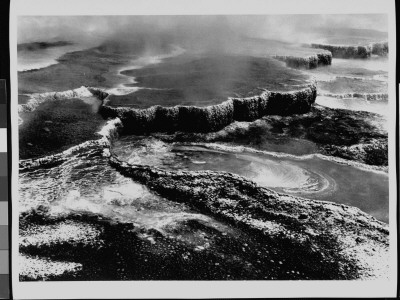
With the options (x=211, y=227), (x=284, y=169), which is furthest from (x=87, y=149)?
(x=284, y=169)

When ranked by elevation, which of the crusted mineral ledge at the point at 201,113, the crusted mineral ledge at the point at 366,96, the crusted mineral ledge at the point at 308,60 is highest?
the crusted mineral ledge at the point at 308,60

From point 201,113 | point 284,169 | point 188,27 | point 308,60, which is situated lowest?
point 284,169

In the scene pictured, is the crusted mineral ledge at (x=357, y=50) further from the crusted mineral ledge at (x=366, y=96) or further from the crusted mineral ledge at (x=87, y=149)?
the crusted mineral ledge at (x=87, y=149)

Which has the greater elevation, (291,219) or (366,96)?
(366,96)

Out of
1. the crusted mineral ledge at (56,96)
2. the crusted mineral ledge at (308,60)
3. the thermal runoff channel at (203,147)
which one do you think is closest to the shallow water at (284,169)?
the thermal runoff channel at (203,147)

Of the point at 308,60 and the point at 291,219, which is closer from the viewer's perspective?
the point at 291,219

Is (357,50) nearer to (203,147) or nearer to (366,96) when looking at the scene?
(366,96)

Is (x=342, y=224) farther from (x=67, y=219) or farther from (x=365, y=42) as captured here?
(x=67, y=219)
